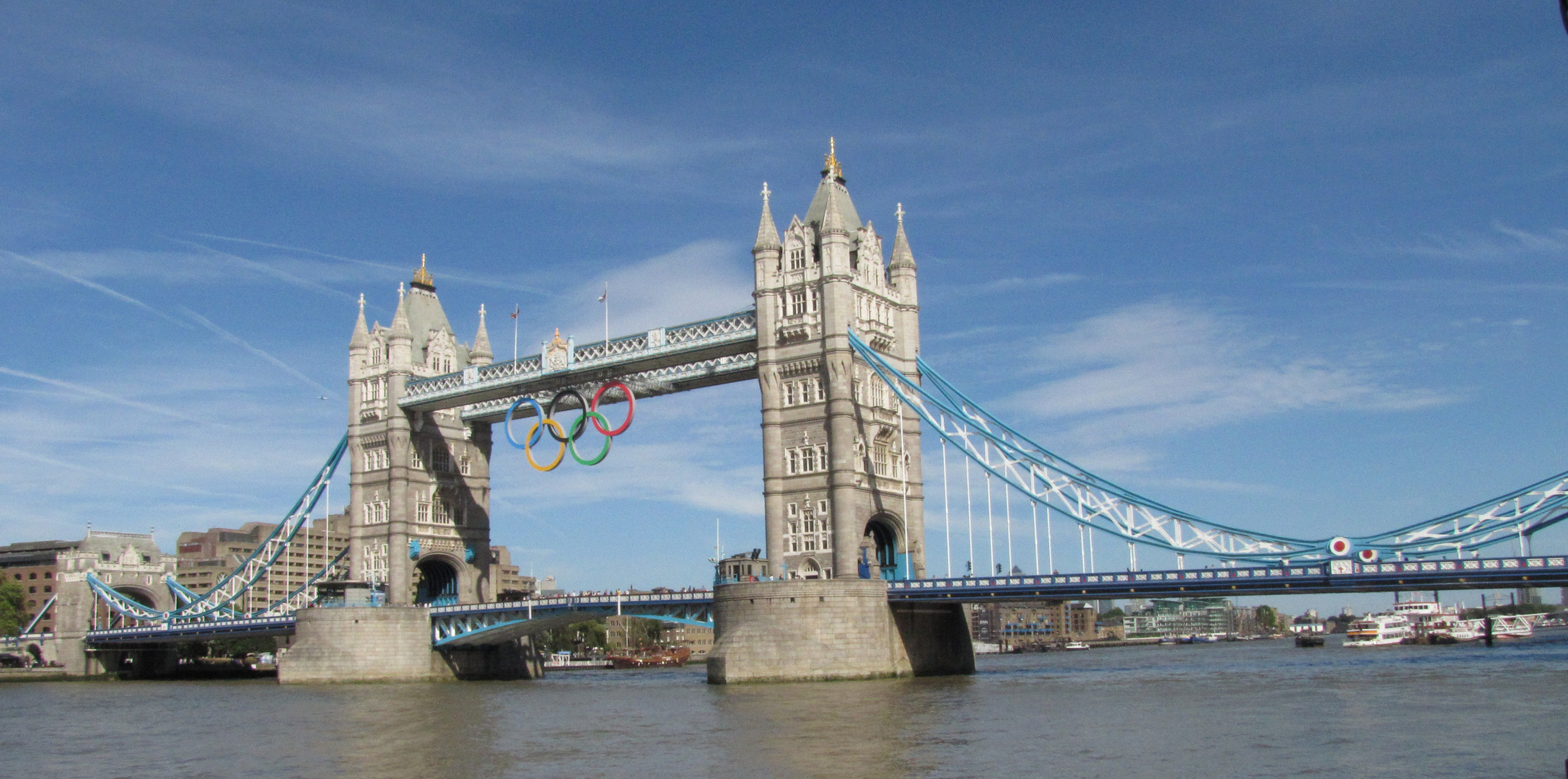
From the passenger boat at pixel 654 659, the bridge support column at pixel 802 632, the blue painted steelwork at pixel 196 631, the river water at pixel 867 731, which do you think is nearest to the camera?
the river water at pixel 867 731

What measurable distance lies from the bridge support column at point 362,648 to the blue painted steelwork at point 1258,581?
35.4m

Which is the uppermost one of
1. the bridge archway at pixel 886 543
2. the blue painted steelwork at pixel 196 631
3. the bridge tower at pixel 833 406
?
the bridge tower at pixel 833 406

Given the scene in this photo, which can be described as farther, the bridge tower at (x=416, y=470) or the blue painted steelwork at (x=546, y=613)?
the bridge tower at (x=416, y=470)

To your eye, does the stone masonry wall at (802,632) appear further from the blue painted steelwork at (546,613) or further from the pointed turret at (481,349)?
the pointed turret at (481,349)

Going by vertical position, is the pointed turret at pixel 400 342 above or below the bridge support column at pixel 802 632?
above

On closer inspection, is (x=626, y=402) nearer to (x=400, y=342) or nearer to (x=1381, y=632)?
(x=400, y=342)

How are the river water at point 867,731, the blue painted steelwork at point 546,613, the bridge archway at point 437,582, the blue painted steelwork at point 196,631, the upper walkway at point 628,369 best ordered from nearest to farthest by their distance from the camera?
the river water at point 867,731 → the blue painted steelwork at point 546,613 → the upper walkway at point 628,369 → the blue painted steelwork at point 196,631 → the bridge archway at point 437,582

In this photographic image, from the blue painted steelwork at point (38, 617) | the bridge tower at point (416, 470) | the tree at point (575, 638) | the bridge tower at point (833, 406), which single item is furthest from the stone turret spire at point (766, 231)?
the tree at point (575, 638)

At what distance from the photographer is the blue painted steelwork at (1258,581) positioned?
181 ft

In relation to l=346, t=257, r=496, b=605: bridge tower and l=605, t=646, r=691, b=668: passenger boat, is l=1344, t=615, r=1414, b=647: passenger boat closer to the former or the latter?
l=605, t=646, r=691, b=668: passenger boat

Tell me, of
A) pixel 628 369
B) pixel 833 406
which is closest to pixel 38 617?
pixel 628 369

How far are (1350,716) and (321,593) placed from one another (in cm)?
7008

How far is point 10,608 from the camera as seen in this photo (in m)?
132

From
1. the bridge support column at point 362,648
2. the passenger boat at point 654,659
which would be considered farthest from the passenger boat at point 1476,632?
the bridge support column at point 362,648
